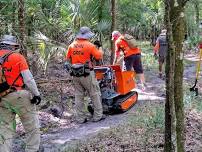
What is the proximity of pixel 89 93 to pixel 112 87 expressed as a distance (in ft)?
2.68

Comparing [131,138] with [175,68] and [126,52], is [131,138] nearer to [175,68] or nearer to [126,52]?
[175,68]

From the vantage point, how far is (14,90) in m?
7.23

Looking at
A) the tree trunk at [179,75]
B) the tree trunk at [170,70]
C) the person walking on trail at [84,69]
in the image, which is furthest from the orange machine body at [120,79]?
the tree trunk at [170,70]

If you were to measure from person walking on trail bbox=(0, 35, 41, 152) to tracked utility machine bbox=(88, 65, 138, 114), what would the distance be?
138 inches

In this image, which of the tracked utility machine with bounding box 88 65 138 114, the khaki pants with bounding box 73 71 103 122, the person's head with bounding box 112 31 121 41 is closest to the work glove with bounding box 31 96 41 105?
the khaki pants with bounding box 73 71 103 122

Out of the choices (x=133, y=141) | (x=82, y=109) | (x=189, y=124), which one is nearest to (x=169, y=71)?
(x=133, y=141)

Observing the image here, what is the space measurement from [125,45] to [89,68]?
3.31 m

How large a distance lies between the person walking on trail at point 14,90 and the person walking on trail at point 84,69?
2662 millimetres

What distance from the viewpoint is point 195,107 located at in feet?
35.8

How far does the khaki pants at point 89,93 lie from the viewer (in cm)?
1020

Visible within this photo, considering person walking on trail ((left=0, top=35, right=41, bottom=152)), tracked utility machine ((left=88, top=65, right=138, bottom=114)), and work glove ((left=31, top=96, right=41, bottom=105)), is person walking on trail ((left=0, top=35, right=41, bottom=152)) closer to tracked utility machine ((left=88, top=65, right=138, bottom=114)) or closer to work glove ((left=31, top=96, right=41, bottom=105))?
work glove ((left=31, top=96, right=41, bottom=105))

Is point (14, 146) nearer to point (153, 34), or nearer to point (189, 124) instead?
point (189, 124)

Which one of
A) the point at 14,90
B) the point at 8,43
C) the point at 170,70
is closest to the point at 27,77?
the point at 14,90

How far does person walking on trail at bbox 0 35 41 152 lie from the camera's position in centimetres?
702
